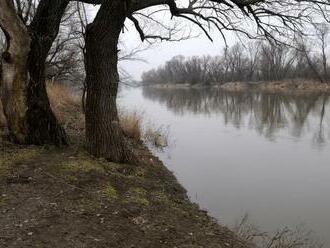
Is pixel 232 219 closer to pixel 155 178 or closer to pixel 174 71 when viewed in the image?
pixel 155 178

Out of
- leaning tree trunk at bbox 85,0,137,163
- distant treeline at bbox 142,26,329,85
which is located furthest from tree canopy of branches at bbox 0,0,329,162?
distant treeline at bbox 142,26,329,85

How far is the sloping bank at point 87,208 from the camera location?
543 cm

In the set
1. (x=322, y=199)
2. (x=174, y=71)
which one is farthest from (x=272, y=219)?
(x=174, y=71)

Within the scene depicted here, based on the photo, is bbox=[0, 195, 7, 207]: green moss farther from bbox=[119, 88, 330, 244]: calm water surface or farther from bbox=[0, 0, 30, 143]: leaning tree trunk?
bbox=[119, 88, 330, 244]: calm water surface

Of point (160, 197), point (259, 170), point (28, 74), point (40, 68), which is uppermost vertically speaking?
point (40, 68)

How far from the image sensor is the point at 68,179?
7598 mm

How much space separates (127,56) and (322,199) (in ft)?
34.7

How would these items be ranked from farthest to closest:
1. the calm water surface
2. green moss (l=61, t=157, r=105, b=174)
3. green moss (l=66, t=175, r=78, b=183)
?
1. the calm water surface
2. green moss (l=61, t=157, r=105, b=174)
3. green moss (l=66, t=175, r=78, b=183)

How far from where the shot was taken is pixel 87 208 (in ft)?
20.9

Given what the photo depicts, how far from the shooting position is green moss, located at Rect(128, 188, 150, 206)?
7035mm

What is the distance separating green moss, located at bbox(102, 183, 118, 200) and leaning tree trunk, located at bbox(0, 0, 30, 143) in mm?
2806

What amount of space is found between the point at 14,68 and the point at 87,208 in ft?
12.4

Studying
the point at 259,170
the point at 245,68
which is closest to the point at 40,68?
the point at 259,170

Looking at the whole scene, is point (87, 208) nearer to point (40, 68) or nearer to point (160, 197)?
point (160, 197)
